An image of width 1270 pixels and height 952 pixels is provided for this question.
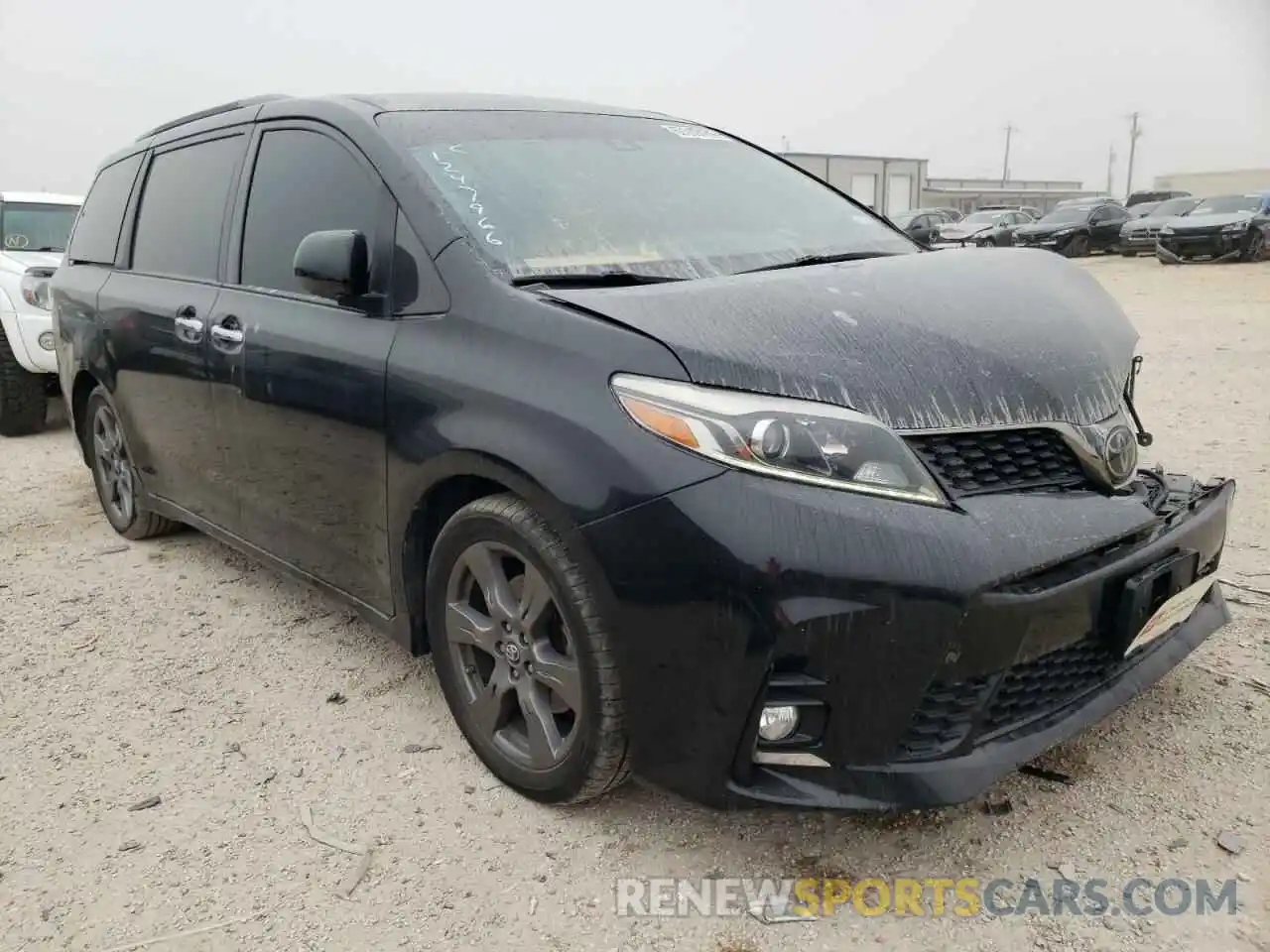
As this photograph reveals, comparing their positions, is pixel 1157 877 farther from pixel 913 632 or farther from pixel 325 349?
pixel 325 349

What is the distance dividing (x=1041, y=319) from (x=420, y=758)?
1.89 meters

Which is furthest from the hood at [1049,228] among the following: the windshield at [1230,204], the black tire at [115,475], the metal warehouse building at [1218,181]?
the metal warehouse building at [1218,181]

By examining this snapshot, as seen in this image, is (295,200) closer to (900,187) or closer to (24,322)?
(24,322)

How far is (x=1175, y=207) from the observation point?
22312 mm

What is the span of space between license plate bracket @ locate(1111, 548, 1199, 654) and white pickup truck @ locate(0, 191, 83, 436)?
612 centimetres

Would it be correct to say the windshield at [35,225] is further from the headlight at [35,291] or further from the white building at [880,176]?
the white building at [880,176]

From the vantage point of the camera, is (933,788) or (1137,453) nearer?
(933,788)

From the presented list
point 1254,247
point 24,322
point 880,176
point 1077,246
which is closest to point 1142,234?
point 1254,247

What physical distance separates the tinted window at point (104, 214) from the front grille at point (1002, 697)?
375 cm

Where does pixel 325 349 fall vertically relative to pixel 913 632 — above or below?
above

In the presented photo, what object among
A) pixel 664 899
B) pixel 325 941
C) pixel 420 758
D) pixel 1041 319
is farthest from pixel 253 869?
pixel 1041 319

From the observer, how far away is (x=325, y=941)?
1.91 m

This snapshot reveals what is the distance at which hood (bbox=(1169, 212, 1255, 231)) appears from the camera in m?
17.9

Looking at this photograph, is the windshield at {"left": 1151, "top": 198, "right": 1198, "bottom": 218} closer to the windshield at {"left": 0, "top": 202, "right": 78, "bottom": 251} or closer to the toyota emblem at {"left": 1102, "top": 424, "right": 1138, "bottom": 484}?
the windshield at {"left": 0, "top": 202, "right": 78, "bottom": 251}
